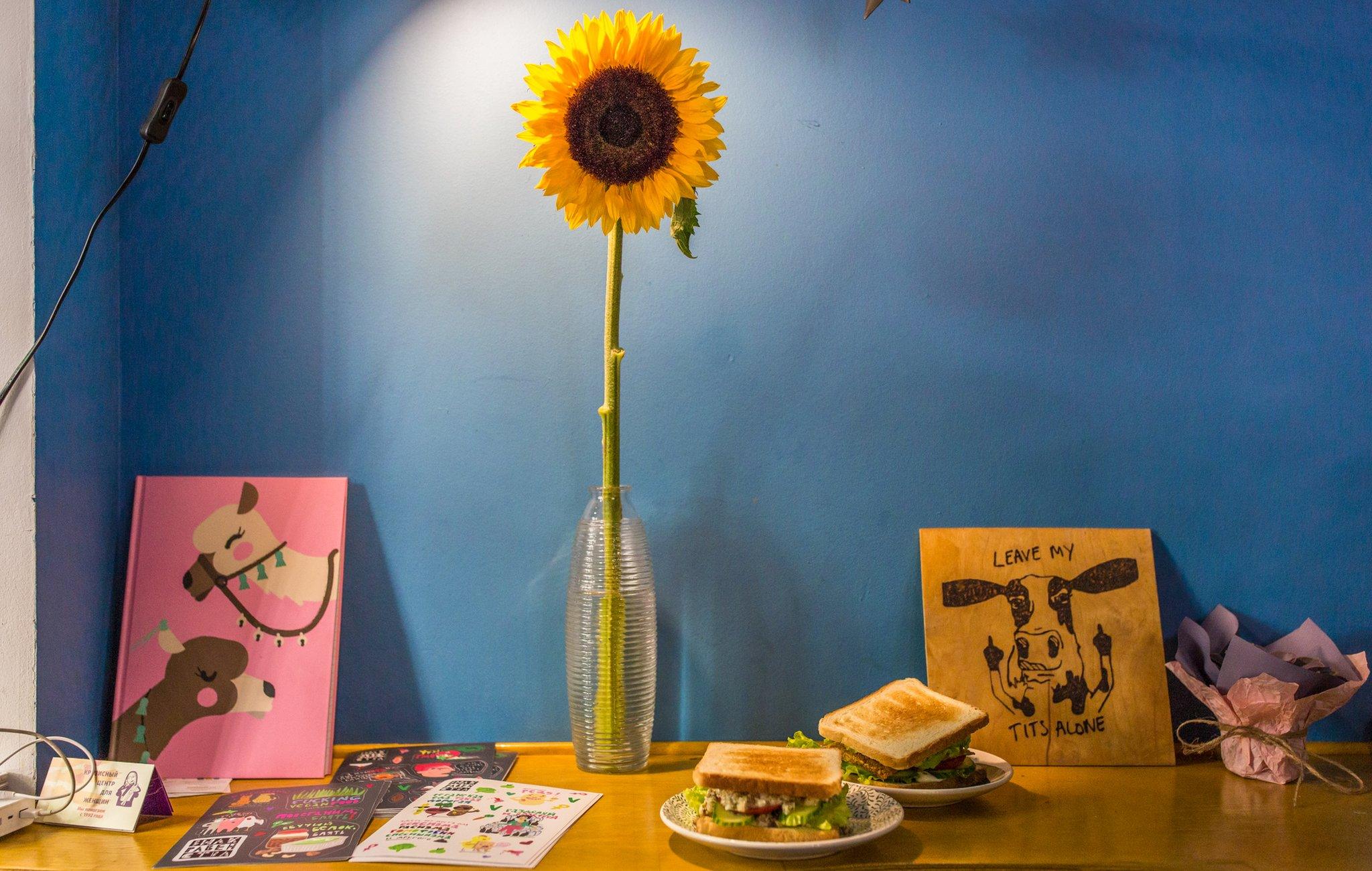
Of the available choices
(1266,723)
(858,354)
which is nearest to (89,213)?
(858,354)

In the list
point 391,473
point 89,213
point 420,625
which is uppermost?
point 89,213

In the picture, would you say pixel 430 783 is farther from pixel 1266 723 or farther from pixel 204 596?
pixel 1266 723

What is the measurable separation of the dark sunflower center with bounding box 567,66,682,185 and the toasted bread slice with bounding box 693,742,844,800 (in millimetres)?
665

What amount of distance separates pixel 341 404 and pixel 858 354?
703mm

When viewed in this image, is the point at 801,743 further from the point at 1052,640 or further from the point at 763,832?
the point at 1052,640

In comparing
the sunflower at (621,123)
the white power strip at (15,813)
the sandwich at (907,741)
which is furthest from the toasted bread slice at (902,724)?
the white power strip at (15,813)

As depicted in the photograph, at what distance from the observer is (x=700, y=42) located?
4.20ft

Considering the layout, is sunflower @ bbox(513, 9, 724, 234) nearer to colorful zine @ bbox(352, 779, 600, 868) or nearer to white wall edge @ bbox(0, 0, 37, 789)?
white wall edge @ bbox(0, 0, 37, 789)

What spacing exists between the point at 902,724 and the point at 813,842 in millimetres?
245

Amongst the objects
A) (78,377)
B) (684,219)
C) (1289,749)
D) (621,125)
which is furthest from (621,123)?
(1289,749)

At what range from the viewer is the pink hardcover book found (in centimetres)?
117

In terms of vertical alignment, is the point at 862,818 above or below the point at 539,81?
below

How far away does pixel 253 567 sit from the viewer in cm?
123

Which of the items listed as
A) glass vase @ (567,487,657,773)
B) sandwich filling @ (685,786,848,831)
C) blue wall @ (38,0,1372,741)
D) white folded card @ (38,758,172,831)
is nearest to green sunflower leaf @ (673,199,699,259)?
blue wall @ (38,0,1372,741)
